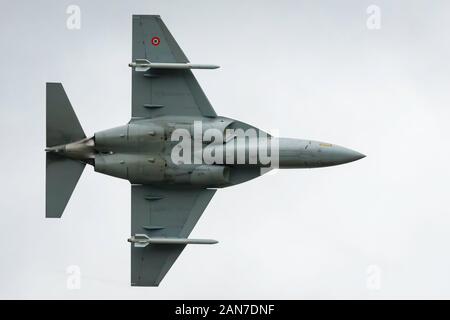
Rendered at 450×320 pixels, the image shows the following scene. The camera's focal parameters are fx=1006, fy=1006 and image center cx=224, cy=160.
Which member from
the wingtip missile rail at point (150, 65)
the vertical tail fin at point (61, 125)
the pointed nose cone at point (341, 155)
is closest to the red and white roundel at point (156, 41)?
the wingtip missile rail at point (150, 65)

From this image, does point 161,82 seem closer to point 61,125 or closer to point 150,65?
point 150,65

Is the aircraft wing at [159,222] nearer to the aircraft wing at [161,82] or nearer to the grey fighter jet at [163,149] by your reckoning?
the grey fighter jet at [163,149]

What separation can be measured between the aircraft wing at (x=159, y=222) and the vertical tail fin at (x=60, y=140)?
1591mm

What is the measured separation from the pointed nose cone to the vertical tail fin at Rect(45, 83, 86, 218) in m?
6.02

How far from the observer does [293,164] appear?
79.5 ft

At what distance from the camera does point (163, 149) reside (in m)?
24.3

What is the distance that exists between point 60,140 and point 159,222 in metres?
3.19

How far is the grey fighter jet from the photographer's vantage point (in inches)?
954

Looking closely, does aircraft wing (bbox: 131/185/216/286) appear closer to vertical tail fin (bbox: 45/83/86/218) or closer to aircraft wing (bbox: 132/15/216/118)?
vertical tail fin (bbox: 45/83/86/218)

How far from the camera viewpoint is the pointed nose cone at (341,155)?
24.3 meters

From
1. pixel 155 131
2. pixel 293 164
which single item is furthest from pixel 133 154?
pixel 293 164

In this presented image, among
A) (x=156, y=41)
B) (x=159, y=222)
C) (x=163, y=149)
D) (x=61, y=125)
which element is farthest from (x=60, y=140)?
(x=156, y=41)

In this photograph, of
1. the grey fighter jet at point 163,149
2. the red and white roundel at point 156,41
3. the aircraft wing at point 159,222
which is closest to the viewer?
the grey fighter jet at point 163,149

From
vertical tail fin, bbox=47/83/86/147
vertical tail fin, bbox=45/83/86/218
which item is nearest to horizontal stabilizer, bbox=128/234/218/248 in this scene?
vertical tail fin, bbox=45/83/86/218
